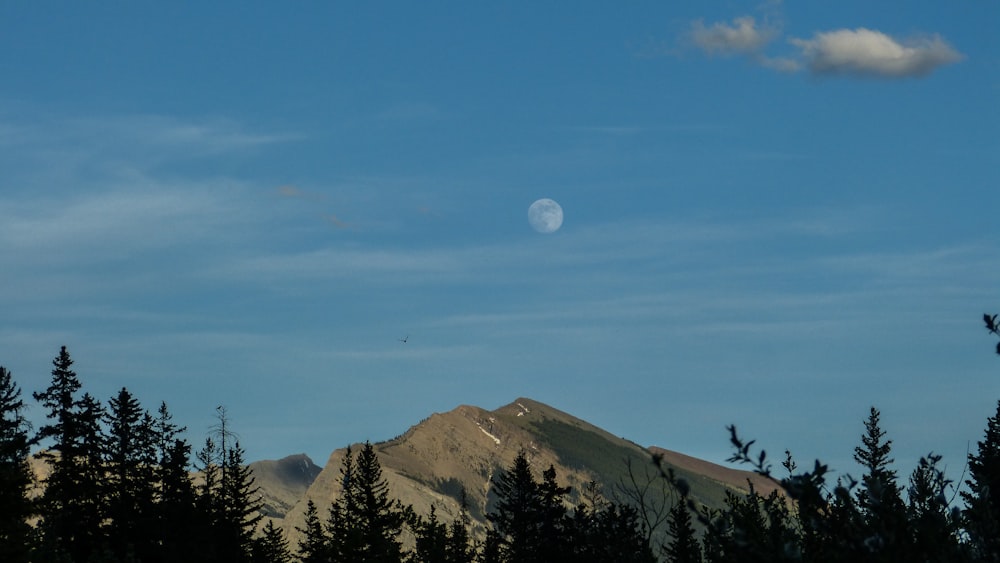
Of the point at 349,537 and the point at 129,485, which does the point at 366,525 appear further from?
the point at 129,485

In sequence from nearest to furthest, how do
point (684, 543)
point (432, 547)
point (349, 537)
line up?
point (684, 543), point (349, 537), point (432, 547)

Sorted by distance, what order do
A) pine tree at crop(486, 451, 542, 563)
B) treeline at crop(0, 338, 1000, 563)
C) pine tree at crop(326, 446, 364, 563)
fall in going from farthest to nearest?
pine tree at crop(326, 446, 364, 563)
pine tree at crop(486, 451, 542, 563)
treeline at crop(0, 338, 1000, 563)

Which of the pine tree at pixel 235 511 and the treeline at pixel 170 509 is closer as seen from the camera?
the treeline at pixel 170 509

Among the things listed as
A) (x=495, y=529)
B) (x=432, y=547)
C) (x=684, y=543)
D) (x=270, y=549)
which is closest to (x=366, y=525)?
(x=432, y=547)

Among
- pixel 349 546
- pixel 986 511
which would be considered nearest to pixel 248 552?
pixel 349 546

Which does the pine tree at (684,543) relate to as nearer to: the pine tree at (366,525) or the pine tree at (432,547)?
the pine tree at (366,525)

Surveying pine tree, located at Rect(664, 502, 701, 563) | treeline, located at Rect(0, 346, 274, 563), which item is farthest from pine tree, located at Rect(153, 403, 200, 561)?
pine tree, located at Rect(664, 502, 701, 563)

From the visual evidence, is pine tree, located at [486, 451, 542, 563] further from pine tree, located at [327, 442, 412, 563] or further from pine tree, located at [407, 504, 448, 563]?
pine tree, located at [407, 504, 448, 563]

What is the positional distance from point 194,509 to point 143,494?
4684mm

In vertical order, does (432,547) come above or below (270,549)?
below

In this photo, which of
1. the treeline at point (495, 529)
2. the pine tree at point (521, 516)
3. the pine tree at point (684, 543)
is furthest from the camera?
the pine tree at point (521, 516)

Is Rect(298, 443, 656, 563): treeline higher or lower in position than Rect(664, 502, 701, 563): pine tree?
higher

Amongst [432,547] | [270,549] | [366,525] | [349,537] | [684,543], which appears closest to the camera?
[684,543]

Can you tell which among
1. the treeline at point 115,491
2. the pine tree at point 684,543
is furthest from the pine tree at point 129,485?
the pine tree at point 684,543
